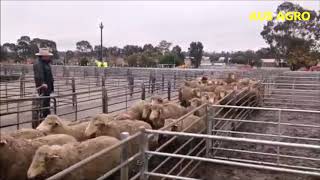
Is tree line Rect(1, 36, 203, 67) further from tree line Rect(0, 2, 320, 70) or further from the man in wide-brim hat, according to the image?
the man in wide-brim hat

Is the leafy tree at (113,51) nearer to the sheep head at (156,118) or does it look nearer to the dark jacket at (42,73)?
the dark jacket at (42,73)

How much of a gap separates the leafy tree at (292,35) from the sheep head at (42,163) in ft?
149

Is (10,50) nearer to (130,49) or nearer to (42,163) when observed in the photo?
(130,49)

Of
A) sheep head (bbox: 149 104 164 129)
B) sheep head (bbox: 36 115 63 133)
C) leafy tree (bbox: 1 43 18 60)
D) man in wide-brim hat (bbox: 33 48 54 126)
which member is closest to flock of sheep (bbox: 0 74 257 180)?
sheep head (bbox: 36 115 63 133)

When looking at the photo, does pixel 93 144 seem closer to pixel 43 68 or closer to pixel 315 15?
pixel 43 68

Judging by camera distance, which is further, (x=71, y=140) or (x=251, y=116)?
(x=251, y=116)

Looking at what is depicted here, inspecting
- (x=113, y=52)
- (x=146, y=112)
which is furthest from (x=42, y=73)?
(x=113, y=52)

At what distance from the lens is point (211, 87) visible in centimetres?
1200

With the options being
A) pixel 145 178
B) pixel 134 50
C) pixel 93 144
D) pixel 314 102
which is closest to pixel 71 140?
pixel 93 144

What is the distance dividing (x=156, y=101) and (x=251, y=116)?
4.93 m

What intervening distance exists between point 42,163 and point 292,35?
1940 inches

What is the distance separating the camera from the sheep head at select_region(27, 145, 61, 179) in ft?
11.8

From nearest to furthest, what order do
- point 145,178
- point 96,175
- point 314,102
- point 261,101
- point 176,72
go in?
point 145,178 → point 96,175 → point 261,101 → point 314,102 → point 176,72

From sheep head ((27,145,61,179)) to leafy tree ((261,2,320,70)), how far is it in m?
45.4
